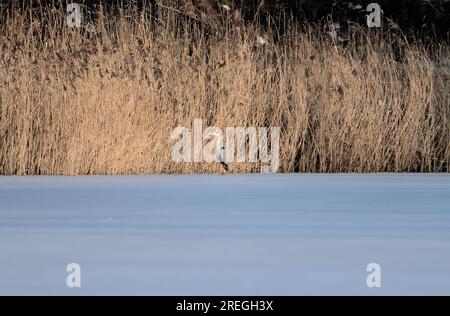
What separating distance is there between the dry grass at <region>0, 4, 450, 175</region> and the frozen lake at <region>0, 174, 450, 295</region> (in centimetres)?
173

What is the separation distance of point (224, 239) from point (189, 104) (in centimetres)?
474

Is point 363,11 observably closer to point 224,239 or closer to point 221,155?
point 221,155

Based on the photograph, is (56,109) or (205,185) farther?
(56,109)

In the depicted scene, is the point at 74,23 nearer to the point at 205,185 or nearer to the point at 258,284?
the point at 205,185

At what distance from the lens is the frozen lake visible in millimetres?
2697

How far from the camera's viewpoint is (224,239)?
361 centimetres

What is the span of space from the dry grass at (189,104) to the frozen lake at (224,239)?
68.1 inches

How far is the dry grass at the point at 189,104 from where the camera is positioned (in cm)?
804

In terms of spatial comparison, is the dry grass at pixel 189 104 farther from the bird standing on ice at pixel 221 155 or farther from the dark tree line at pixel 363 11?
the dark tree line at pixel 363 11

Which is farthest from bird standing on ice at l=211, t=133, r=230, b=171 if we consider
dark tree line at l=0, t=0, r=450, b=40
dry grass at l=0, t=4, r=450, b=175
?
dark tree line at l=0, t=0, r=450, b=40
